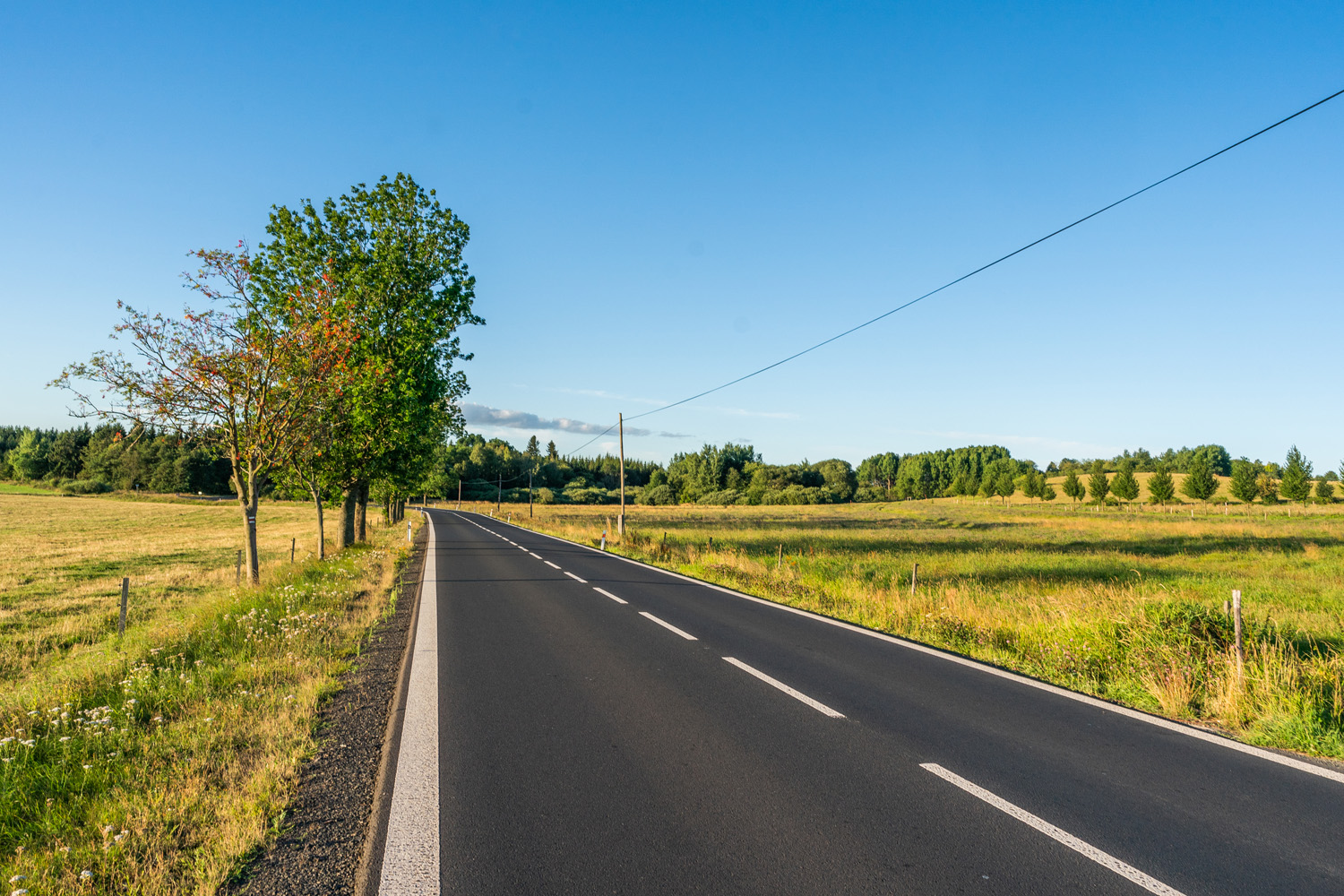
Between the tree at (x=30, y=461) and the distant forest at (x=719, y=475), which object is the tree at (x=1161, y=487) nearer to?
the distant forest at (x=719, y=475)

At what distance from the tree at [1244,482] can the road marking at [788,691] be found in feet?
313

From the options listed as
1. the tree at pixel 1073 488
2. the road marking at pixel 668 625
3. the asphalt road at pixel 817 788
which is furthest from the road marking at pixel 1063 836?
the tree at pixel 1073 488

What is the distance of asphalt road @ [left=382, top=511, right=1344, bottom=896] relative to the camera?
10.5 feet

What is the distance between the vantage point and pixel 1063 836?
362 cm

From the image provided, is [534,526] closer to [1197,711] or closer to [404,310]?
[404,310]

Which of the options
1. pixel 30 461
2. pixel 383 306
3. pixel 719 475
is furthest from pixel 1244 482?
pixel 30 461

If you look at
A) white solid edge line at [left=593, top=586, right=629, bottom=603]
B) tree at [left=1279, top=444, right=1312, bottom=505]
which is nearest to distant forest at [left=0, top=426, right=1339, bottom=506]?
tree at [left=1279, top=444, right=1312, bottom=505]

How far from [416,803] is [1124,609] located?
360 inches

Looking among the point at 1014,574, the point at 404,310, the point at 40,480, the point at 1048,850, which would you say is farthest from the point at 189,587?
the point at 40,480

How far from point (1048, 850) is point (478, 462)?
153m

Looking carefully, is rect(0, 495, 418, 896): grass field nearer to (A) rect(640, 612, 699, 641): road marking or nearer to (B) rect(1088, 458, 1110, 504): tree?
(A) rect(640, 612, 699, 641): road marking

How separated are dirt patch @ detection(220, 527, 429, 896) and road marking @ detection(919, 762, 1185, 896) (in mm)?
3680

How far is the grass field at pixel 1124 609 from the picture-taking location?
6.17m

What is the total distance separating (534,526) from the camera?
4556 centimetres
